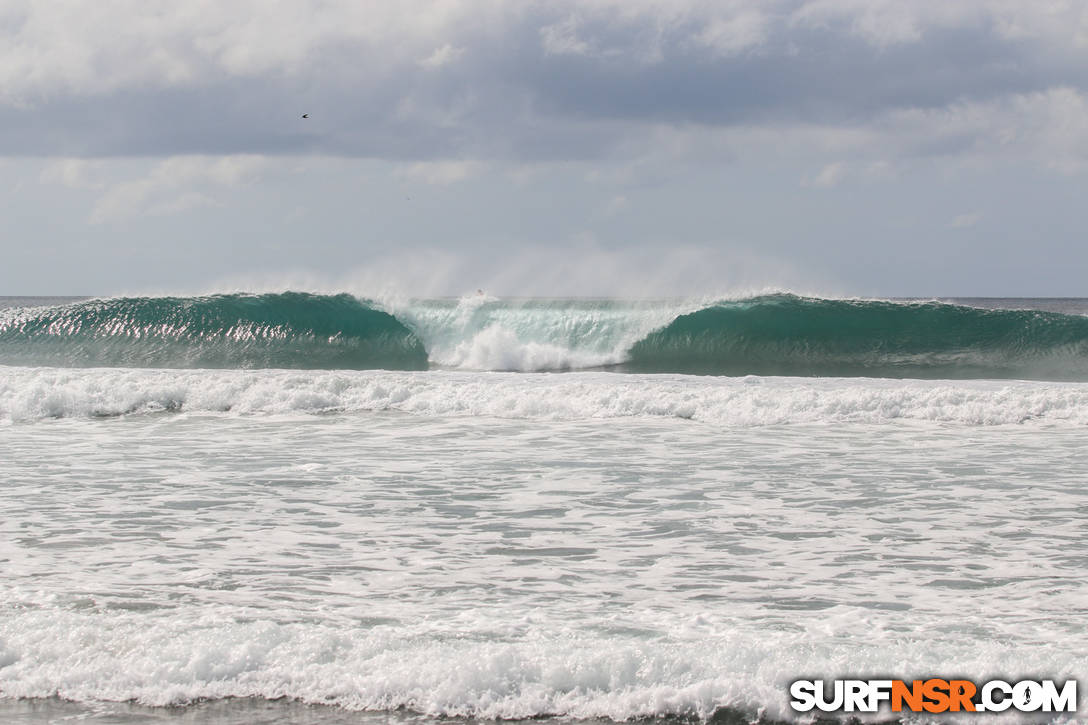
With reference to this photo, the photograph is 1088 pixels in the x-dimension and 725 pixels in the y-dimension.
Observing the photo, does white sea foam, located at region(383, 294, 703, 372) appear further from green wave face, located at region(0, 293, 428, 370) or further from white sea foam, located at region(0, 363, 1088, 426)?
Answer: white sea foam, located at region(0, 363, 1088, 426)

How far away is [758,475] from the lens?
8.17 metres

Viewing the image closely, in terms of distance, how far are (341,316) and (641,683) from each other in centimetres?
2095

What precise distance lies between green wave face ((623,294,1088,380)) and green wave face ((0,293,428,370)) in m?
6.06

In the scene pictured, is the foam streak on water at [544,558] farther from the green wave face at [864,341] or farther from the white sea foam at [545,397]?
the green wave face at [864,341]

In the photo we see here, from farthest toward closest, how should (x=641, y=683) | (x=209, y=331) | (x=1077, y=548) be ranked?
1. (x=209, y=331)
2. (x=1077, y=548)
3. (x=641, y=683)

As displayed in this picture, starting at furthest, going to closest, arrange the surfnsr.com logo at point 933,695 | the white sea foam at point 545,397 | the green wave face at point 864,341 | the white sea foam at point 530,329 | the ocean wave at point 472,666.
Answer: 1. the white sea foam at point 530,329
2. the green wave face at point 864,341
3. the white sea foam at point 545,397
4. the ocean wave at point 472,666
5. the surfnsr.com logo at point 933,695

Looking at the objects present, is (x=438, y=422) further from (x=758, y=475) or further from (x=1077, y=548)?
(x=1077, y=548)

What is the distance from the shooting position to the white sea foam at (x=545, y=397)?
11.7 m

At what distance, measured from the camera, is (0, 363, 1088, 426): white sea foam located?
11.7 metres

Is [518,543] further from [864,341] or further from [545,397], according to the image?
[864,341]

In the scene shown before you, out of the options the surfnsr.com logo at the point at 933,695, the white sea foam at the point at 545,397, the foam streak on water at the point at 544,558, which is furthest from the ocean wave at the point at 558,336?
the surfnsr.com logo at the point at 933,695

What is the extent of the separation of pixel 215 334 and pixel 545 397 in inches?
502

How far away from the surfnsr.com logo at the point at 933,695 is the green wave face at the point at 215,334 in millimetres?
18689

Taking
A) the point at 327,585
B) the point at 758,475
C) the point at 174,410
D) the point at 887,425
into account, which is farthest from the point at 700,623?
the point at 174,410
